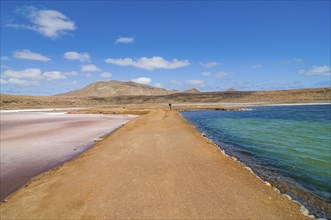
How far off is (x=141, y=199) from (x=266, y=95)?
13629 cm

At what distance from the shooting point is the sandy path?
727 centimetres

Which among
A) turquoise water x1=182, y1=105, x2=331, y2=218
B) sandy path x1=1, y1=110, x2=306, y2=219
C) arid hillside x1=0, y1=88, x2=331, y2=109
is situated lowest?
turquoise water x1=182, y1=105, x2=331, y2=218

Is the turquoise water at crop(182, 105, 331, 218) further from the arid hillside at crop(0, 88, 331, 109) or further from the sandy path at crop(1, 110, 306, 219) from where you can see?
the arid hillside at crop(0, 88, 331, 109)

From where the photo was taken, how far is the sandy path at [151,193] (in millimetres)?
7273

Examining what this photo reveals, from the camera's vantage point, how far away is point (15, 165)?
47.2ft

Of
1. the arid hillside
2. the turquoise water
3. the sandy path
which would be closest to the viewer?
the sandy path

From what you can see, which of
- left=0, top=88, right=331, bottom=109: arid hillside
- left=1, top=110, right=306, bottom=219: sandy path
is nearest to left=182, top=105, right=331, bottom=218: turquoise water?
left=1, top=110, right=306, bottom=219: sandy path

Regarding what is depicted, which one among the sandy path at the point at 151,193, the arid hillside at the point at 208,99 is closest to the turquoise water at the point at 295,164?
the sandy path at the point at 151,193

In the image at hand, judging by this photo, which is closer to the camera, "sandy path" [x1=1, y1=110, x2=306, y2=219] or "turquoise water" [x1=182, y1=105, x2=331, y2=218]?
"sandy path" [x1=1, y1=110, x2=306, y2=219]

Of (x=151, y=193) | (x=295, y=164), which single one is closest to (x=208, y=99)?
(x=295, y=164)

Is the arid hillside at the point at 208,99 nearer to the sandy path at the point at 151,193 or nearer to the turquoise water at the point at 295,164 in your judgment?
the turquoise water at the point at 295,164

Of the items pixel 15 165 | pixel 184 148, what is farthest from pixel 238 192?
pixel 15 165

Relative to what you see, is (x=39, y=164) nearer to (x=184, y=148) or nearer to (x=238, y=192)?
(x=184, y=148)

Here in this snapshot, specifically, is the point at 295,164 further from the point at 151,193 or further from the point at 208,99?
the point at 208,99
